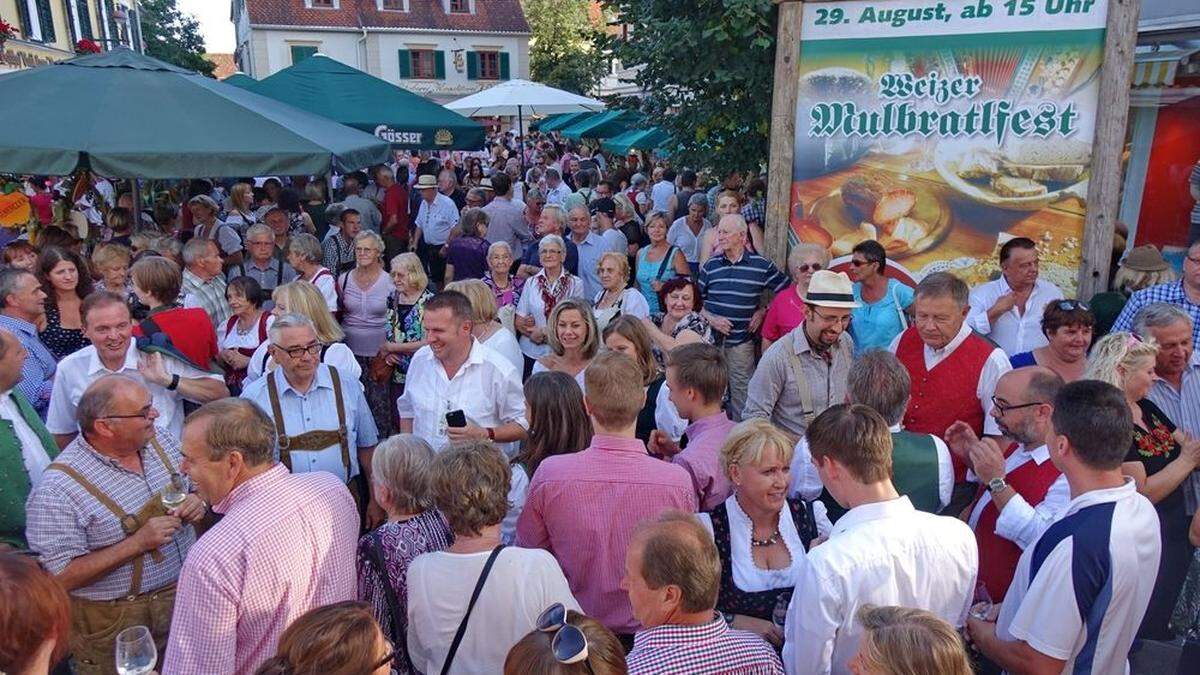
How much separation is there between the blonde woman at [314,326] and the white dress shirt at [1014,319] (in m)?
3.71

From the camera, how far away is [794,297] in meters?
5.12

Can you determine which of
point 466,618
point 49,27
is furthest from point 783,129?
point 49,27

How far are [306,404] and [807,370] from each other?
2496 mm

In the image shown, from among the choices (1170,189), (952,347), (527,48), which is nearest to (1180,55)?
(1170,189)

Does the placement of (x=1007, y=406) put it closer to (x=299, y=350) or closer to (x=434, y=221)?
(x=299, y=350)

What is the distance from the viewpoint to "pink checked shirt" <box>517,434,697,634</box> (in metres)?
2.84

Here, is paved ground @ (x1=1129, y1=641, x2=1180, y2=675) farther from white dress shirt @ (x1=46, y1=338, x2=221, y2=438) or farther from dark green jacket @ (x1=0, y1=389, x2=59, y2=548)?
dark green jacket @ (x1=0, y1=389, x2=59, y2=548)

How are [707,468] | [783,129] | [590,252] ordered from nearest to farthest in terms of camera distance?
[707,468]
[783,129]
[590,252]

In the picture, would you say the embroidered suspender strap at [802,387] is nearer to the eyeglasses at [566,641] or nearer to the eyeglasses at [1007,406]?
the eyeglasses at [1007,406]

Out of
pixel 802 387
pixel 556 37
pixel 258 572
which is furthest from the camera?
pixel 556 37

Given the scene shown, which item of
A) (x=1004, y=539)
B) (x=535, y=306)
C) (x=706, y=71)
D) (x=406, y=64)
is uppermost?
(x=406, y=64)

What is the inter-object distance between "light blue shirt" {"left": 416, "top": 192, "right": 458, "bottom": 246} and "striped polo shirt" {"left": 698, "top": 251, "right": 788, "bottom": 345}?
5652 mm

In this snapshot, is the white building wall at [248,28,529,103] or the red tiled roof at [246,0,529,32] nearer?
the red tiled roof at [246,0,529,32]

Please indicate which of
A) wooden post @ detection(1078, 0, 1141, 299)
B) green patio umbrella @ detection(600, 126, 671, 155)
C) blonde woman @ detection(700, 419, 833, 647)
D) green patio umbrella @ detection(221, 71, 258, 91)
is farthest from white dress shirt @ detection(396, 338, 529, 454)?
green patio umbrella @ detection(600, 126, 671, 155)
